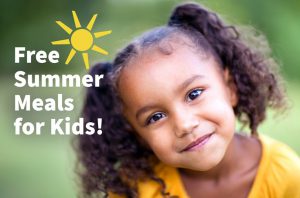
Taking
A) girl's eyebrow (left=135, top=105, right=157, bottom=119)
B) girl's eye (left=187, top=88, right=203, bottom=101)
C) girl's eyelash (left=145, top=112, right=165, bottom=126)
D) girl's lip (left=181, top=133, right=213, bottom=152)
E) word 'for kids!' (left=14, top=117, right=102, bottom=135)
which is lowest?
girl's lip (left=181, top=133, right=213, bottom=152)

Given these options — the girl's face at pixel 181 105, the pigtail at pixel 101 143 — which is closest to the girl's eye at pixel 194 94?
the girl's face at pixel 181 105

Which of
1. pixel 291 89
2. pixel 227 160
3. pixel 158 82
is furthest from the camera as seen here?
pixel 291 89

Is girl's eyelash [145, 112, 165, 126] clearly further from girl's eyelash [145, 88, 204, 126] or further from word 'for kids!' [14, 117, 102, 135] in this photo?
word 'for kids!' [14, 117, 102, 135]

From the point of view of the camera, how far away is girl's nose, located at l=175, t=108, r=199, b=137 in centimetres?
102

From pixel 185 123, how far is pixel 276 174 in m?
0.17

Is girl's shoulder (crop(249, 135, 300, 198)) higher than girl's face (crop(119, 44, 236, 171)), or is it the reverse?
girl's face (crop(119, 44, 236, 171))

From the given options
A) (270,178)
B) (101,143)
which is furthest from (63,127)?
(270,178)

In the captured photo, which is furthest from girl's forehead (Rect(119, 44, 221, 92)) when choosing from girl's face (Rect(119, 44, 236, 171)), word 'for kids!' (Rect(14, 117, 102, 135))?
word 'for kids!' (Rect(14, 117, 102, 135))

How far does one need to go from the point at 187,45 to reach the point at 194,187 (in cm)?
22

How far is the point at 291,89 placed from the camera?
1.28 meters

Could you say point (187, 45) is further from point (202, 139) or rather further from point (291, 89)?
point (291, 89)

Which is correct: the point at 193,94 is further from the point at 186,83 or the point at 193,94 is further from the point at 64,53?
the point at 64,53

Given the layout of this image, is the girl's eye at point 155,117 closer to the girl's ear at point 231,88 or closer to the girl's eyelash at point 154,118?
the girl's eyelash at point 154,118

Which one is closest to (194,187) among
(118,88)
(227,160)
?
(227,160)
